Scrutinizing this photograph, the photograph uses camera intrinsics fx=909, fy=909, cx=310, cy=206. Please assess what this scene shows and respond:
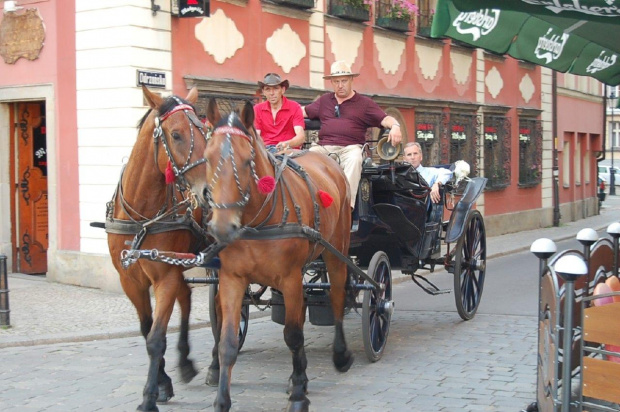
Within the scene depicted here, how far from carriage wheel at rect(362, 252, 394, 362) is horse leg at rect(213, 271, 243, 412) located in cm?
203

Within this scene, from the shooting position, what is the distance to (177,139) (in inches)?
Result: 242

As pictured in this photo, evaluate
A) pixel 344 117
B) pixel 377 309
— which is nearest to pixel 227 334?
pixel 377 309

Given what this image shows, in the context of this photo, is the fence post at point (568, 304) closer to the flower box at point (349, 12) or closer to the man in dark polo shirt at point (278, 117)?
the man in dark polo shirt at point (278, 117)

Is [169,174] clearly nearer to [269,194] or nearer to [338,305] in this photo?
[269,194]

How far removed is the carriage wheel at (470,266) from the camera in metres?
9.75

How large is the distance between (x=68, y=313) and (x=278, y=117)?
4.33 m

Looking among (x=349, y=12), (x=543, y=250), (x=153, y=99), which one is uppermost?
(x=349, y=12)

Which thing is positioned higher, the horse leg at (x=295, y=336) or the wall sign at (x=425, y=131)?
the wall sign at (x=425, y=131)

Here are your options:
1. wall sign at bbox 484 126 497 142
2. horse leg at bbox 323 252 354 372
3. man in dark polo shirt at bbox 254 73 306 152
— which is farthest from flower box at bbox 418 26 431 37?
horse leg at bbox 323 252 354 372

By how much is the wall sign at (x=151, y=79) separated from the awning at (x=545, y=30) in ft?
22.0

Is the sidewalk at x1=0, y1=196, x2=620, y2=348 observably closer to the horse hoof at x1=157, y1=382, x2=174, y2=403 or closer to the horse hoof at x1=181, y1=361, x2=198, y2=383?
the horse hoof at x1=181, y1=361, x2=198, y2=383

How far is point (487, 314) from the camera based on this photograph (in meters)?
10.6

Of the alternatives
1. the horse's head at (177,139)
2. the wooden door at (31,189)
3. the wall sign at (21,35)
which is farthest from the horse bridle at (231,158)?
the wooden door at (31,189)

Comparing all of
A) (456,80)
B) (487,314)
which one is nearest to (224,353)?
(487,314)
